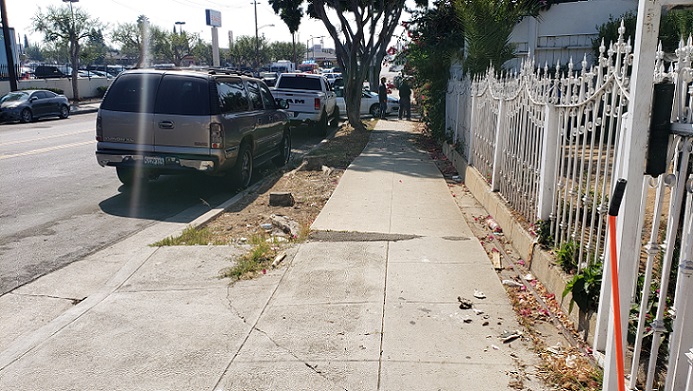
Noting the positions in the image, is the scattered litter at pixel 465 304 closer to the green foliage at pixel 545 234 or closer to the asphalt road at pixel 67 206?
the green foliage at pixel 545 234

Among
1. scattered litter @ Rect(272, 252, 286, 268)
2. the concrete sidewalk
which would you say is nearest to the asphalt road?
the concrete sidewalk

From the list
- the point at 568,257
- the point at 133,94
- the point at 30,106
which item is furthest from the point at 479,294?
the point at 30,106

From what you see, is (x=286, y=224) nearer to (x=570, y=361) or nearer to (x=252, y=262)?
(x=252, y=262)

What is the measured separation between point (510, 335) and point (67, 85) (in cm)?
4264

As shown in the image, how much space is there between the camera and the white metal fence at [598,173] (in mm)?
2965

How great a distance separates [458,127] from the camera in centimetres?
1346

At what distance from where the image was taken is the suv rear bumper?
958 centimetres

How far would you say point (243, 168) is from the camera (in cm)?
1088

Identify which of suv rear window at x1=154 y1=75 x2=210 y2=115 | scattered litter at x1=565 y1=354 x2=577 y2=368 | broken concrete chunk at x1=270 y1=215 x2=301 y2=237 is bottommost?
broken concrete chunk at x1=270 y1=215 x2=301 y2=237

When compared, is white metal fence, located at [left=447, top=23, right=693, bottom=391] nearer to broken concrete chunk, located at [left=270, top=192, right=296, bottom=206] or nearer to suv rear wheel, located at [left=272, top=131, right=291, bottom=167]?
broken concrete chunk, located at [left=270, top=192, right=296, bottom=206]

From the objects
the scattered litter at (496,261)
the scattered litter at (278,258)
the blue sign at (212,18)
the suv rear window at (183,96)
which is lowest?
Answer: the scattered litter at (278,258)

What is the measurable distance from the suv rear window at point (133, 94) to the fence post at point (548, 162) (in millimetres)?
6219

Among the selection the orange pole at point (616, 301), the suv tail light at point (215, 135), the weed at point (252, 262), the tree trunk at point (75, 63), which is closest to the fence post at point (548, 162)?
the weed at point (252, 262)

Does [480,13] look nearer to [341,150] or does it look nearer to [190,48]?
[341,150]
